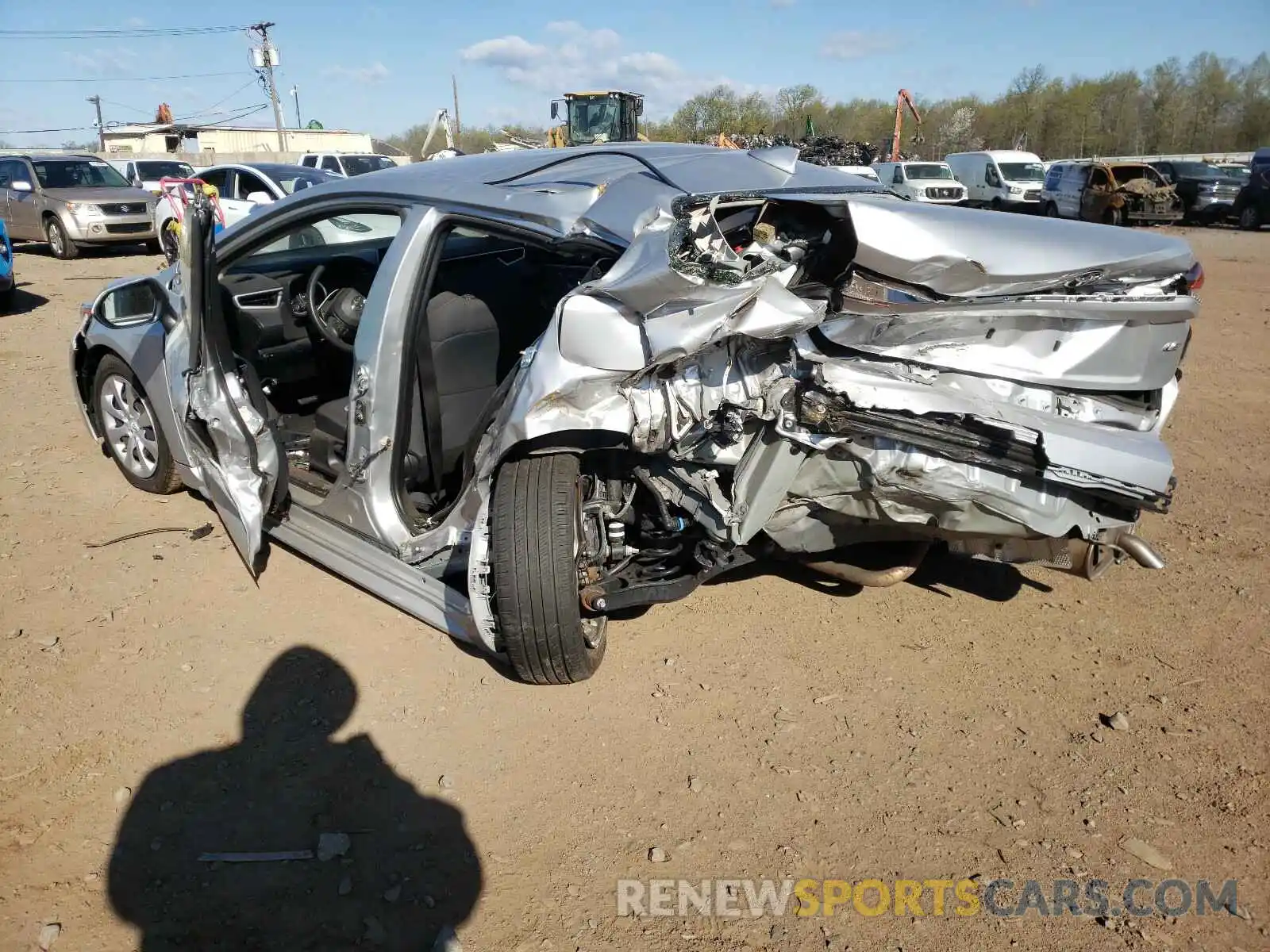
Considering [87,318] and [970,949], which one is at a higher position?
[87,318]

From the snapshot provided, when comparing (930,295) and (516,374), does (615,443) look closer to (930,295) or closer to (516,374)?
(516,374)

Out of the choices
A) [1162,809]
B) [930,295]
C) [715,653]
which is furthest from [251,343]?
[1162,809]

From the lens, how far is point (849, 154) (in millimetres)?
23375

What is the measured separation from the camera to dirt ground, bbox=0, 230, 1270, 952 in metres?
2.28

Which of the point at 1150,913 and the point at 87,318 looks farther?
the point at 87,318

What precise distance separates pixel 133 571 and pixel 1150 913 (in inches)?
162

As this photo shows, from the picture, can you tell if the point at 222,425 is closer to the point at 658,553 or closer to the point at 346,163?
the point at 658,553

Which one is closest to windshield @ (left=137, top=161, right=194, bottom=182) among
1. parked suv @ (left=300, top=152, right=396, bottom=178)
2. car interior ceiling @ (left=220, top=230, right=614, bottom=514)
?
parked suv @ (left=300, top=152, right=396, bottom=178)

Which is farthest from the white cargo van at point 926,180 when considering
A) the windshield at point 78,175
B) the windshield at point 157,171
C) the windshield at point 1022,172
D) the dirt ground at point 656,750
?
the dirt ground at point 656,750

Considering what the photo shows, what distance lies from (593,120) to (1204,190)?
14.7m

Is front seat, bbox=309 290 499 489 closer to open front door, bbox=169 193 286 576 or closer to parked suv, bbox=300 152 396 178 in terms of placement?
open front door, bbox=169 193 286 576

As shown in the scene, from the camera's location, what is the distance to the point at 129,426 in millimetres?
4656

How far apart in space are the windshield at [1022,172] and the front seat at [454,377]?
24258 mm

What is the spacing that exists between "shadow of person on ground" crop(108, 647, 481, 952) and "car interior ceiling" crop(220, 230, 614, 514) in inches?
42.9
